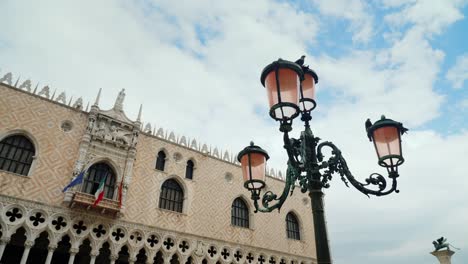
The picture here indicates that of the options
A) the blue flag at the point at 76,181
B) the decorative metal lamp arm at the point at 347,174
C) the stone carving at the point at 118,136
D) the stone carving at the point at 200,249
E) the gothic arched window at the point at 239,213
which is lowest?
the decorative metal lamp arm at the point at 347,174

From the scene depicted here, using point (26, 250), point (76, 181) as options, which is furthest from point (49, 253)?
point (76, 181)

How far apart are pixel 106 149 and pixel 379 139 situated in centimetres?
1160

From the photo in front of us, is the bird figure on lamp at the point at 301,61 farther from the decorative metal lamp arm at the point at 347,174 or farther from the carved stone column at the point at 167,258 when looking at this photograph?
the carved stone column at the point at 167,258

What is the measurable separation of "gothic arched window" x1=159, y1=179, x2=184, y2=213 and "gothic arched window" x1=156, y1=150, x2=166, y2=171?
72cm

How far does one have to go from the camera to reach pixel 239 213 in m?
16.4

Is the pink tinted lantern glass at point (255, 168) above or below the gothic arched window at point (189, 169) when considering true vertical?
below

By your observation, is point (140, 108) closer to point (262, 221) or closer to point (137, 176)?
point (137, 176)

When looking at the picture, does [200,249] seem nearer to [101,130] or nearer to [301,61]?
[101,130]

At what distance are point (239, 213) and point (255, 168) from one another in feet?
40.8

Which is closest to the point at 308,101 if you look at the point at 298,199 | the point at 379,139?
the point at 379,139

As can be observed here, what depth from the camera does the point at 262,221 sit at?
655 inches

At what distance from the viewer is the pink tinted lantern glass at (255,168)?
4.40 m

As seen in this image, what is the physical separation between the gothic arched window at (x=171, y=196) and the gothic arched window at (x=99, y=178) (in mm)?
2171

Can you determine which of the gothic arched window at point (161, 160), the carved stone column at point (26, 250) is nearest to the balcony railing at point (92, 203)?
the carved stone column at point (26, 250)
